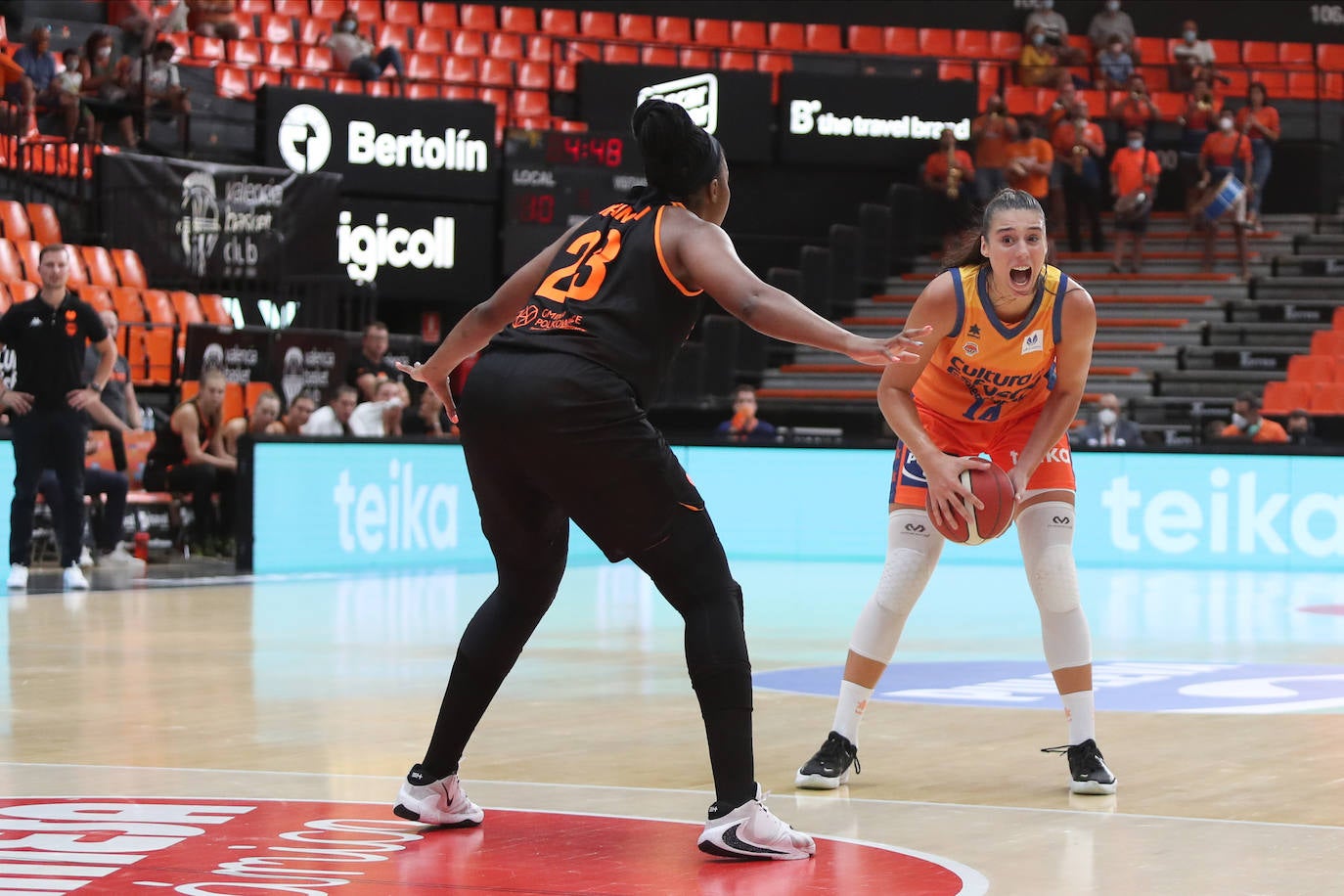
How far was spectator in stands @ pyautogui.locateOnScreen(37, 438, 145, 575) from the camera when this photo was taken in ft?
46.2

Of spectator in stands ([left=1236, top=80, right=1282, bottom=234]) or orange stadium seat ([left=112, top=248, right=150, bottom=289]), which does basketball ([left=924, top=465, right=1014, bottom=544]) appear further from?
spectator in stands ([left=1236, top=80, right=1282, bottom=234])

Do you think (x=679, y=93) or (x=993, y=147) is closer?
(x=679, y=93)

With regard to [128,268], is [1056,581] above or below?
below

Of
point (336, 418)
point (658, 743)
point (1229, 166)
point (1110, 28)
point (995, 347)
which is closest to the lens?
point (995, 347)

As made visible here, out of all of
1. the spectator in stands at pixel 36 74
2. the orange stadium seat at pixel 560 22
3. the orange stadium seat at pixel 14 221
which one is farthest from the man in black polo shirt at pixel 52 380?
the orange stadium seat at pixel 560 22

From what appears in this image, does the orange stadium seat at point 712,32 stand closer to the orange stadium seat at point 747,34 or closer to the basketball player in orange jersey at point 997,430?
the orange stadium seat at point 747,34

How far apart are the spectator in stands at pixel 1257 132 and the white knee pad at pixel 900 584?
19.2 m

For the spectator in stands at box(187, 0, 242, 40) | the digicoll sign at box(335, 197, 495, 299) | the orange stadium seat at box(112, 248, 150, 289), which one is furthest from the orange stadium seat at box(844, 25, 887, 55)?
the orange stadium seat at box(112, 248, 150, 289)

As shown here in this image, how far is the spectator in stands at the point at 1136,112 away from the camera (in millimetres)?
24531

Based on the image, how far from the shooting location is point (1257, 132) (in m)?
24.1

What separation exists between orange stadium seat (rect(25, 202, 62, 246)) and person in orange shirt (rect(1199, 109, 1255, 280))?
1341cm

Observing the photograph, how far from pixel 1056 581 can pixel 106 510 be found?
10040 mm

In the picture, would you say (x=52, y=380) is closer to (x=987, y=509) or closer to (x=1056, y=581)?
(x=1056, y=581)

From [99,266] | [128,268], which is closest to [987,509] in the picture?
[99,266]
